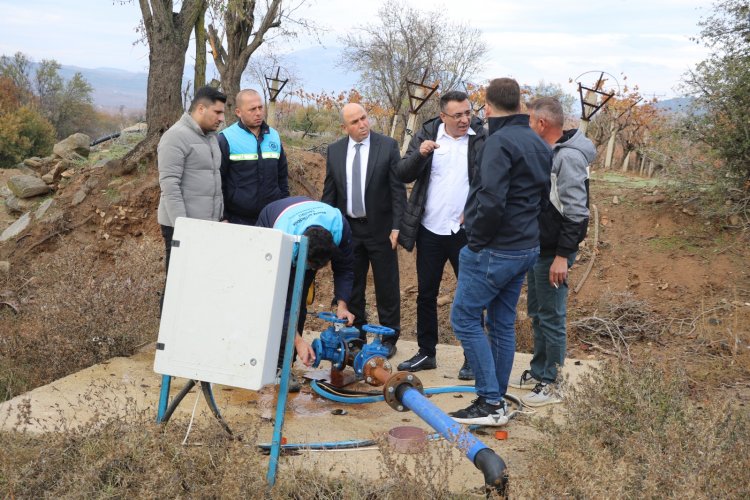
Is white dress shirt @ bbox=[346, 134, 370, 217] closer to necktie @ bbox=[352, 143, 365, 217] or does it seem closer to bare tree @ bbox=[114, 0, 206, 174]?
necktie @ bbox=[352, 143, 365, 217]

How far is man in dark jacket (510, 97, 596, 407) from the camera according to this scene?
4.37 m

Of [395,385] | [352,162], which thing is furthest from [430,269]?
[395,385]

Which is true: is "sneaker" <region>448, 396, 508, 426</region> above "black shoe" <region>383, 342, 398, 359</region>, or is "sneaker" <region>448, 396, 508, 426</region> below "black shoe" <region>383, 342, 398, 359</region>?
above

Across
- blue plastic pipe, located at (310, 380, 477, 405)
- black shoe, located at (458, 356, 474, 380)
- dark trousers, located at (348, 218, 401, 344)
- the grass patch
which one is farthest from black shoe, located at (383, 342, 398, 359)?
the grass patch

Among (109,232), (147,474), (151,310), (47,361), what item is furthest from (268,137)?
(109,232)

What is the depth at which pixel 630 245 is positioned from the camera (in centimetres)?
891

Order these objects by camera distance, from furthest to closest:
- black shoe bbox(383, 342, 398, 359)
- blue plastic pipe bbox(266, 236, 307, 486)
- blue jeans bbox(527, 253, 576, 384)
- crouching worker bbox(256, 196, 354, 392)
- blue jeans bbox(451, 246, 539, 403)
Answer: black shoe bbox(383, 342, 398, 359), blue jeans bbox(527, 253, 576, 384), blue jeans bbox(451, 246, 539, 403), crouching worker bbox(256, 196, 354, 392), blue plastic pipe bbox(266, 236, 307, 486)

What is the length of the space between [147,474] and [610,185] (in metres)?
8.84

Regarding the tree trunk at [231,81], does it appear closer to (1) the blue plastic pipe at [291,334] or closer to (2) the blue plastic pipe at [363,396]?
(2) the blue plastic pipe at [363,396]

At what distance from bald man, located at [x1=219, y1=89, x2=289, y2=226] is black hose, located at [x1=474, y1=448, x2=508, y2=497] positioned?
2.83 metres

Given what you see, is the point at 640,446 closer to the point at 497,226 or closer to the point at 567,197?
the point at 497,226

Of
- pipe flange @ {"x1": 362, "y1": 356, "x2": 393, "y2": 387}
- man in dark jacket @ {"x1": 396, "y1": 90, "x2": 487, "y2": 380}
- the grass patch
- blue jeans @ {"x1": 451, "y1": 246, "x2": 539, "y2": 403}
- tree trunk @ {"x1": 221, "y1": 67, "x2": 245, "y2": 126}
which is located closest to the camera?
blue jeans @ {"x1": 451, "y1": 246, "x2": 539, "y2": 403}

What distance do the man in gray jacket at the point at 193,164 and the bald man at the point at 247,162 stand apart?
0.20 m

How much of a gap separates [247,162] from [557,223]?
2.31m
